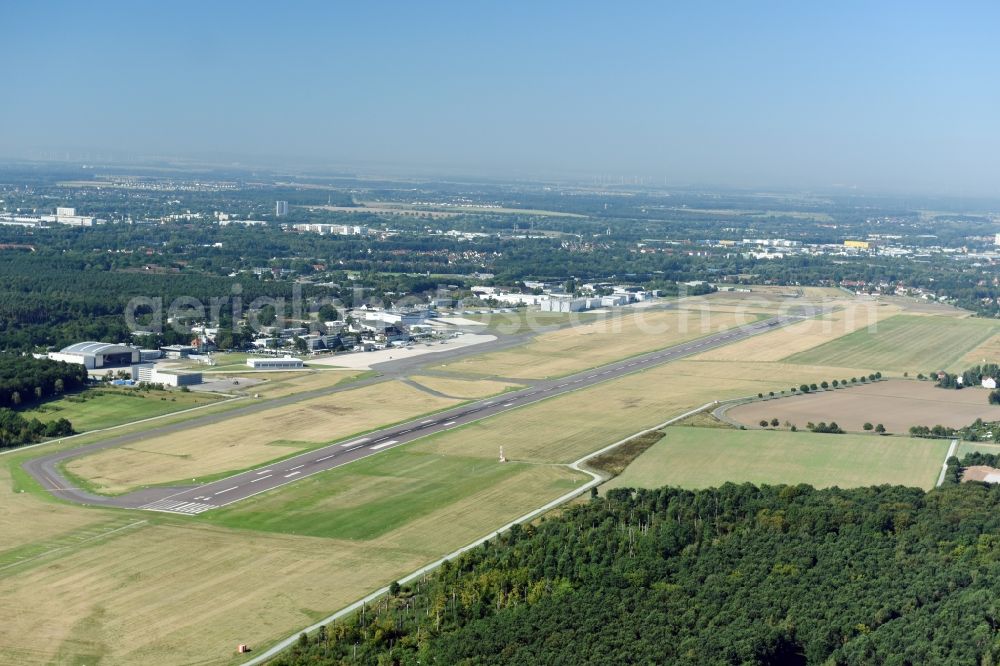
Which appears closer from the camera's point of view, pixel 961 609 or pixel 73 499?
pixel 961 609

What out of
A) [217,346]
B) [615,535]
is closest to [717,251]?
[217,346]

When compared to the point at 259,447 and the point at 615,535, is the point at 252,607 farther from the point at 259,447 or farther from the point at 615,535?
the point at 259,447

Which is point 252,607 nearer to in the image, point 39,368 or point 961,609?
point 961,609

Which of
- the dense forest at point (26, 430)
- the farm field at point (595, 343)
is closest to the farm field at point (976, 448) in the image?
the farm field at point (595, 343)

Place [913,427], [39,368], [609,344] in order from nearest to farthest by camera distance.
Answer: [913,427] → [39,368] → [609,344]

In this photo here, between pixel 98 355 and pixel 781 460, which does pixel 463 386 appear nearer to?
pixel 98 355

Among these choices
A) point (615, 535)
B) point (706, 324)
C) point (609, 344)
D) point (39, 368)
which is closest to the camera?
point (615, 535)

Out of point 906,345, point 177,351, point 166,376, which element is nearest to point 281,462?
point 166,376
